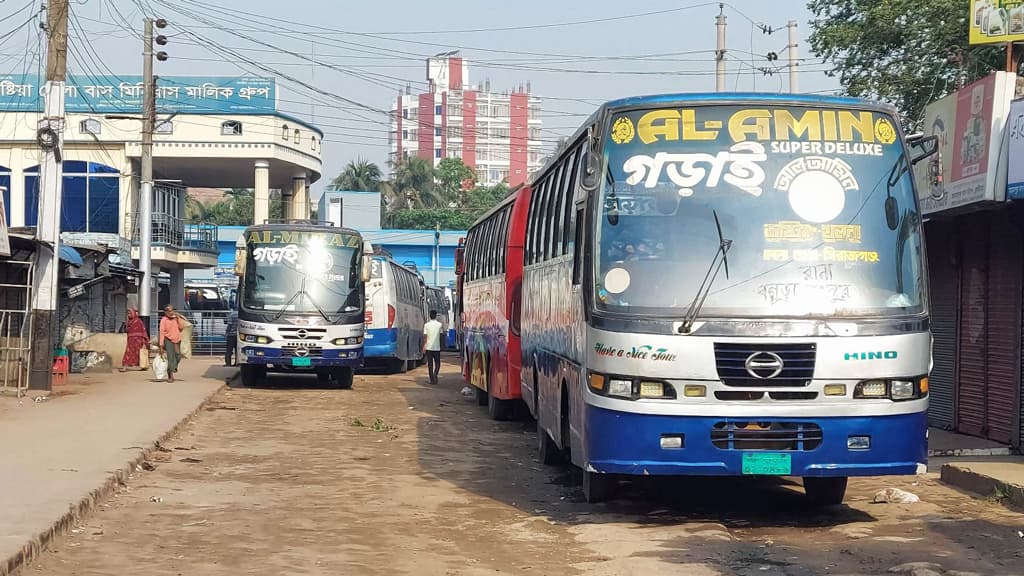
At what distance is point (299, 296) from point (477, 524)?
16.3m

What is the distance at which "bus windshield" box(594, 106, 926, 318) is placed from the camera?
913cm

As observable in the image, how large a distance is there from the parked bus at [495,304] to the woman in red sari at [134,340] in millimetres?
10922

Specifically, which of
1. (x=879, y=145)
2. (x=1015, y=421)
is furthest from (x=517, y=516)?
(x=1015, y=421)

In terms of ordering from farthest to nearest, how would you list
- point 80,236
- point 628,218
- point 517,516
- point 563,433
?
point 80,236
point 563,433
point 517,516
point 628,218

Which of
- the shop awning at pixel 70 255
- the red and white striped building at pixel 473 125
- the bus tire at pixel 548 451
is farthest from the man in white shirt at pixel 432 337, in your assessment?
the red and white striped building at pixel 473 125

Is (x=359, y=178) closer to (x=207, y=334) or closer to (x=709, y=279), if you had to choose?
(x=207, y=334)

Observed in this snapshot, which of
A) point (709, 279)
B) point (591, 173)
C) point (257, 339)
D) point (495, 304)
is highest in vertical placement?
point (591, 173)

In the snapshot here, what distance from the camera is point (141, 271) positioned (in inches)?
1287

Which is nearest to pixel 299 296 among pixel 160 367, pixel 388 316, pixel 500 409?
pixel 160 367

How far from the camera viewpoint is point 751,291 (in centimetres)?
911

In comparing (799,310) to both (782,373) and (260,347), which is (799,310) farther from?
(260,347)

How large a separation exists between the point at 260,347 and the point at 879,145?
17483 mm

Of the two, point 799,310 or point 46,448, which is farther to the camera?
point 46,448

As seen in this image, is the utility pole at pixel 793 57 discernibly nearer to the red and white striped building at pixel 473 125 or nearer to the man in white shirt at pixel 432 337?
the man in white shirt at pixel 432 337
